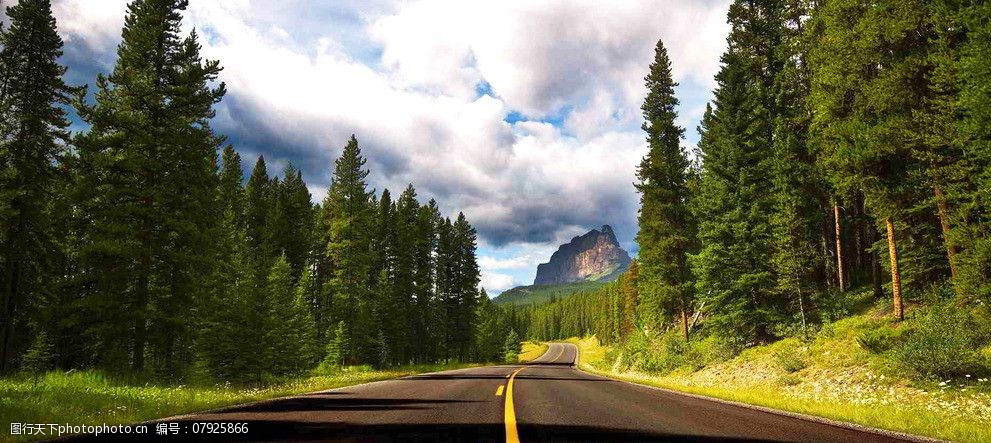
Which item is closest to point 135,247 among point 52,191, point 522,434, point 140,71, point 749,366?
point 140,71

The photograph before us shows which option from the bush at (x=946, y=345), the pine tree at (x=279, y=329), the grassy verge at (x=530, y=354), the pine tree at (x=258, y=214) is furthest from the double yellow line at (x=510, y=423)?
the grassy verge at (x=530, y=354)

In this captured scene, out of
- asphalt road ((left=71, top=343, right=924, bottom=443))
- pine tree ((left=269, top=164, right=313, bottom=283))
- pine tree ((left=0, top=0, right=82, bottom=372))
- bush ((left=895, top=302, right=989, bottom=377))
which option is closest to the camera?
asphalt road ((left=71, top=343, right=924, bottom=443))

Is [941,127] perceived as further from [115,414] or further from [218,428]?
[115,414]

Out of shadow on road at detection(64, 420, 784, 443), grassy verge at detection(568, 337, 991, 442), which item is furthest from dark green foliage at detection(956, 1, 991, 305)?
shadow on road at detection(64, 420, 784, 443)

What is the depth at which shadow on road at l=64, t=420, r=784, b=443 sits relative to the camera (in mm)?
5465

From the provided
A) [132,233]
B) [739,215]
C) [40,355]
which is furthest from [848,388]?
[40,355]

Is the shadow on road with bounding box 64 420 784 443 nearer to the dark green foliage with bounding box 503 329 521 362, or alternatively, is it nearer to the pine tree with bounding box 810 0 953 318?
the pine tree with bounding box 810 0 953 318

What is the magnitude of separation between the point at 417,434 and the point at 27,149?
26704 mm

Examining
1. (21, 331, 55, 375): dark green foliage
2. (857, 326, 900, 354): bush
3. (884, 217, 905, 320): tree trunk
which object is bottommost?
(21, 331, 55, 375): dark green foliage

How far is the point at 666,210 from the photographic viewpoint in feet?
106

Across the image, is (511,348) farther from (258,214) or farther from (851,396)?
(851,396)

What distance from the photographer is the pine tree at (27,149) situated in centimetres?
2123

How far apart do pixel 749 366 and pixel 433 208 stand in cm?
4357

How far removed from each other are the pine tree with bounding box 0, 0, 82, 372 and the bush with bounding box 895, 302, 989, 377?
33.2m
